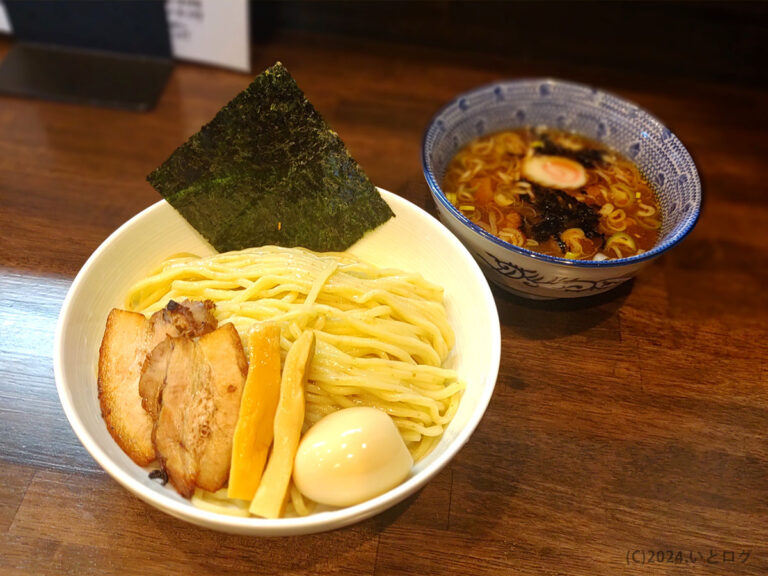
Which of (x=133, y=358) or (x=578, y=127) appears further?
(x=578, y=127)

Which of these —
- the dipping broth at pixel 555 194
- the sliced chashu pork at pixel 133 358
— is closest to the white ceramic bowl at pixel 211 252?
the sliced chashu pork at pixel 133 358

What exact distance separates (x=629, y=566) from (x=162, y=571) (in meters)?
1.06

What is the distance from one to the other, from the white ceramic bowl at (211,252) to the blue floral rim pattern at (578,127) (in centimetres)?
17

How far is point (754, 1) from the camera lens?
271 cm

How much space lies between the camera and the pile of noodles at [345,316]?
1.44 metres

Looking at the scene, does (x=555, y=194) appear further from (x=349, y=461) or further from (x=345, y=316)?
(x=349, y=461)

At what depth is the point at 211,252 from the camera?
181cm

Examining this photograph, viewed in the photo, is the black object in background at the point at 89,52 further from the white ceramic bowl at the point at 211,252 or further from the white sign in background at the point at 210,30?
the white ceramic bowl at the point at 211,252

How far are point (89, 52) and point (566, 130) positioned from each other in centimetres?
222

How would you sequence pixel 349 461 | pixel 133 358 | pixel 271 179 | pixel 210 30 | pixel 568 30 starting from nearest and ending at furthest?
pixel 349 461
pixel 133 358
pixel 271 179
pixel 210 30
pixel 568 30

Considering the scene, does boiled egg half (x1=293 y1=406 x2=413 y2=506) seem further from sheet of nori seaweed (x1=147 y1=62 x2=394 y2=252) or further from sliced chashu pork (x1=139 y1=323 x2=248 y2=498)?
sheet of nori seaweed (x1=147 y1=62 x2=394 y2=252)

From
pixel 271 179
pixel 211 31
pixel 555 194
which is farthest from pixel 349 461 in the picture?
pixel 211 31

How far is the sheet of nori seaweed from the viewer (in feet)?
5.30

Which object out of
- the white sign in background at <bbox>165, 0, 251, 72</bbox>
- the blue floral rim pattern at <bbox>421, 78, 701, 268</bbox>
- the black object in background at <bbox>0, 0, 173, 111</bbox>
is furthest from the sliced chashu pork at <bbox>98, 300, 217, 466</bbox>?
the white sign in background at <bbox>165, 0, 251, 72</bbox>
